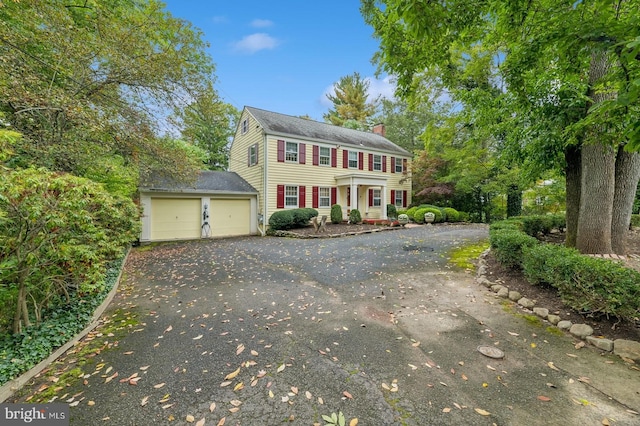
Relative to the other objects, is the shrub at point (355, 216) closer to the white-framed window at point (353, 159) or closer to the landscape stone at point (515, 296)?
the white-framed window at point (353, 159)

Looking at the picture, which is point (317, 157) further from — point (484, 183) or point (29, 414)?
point (29, 414)

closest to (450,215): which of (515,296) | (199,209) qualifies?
(515,296)

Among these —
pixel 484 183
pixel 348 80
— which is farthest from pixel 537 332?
pixel 348 80

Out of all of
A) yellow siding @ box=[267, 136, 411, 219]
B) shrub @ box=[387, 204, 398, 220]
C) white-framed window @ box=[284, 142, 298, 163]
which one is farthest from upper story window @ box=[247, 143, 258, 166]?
shrub @ box=[387, 204, 398, 220]

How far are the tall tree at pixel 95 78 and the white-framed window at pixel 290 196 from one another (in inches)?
259

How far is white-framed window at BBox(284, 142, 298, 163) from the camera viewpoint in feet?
46.2

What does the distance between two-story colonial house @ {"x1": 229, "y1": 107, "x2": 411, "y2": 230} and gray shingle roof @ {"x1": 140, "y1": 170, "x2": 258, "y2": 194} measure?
0.64m

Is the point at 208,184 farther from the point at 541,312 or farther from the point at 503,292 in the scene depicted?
the point at 541,312

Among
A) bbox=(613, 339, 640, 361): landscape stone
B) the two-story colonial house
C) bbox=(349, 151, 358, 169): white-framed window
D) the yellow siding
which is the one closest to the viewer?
bbox=(613, 339, 640, 361): landscape stone

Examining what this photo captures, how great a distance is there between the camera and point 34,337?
9.90 feet

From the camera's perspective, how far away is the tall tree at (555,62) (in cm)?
281

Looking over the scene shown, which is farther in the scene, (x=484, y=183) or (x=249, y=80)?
(x=484, y=183)

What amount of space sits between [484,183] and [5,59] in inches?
747

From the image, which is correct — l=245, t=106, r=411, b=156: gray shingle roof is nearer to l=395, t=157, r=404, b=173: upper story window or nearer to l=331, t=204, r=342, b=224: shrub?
l=395, t=157, r=404, b=173: upper story window
